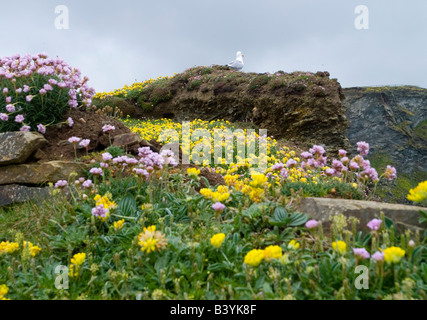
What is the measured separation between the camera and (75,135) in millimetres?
6270

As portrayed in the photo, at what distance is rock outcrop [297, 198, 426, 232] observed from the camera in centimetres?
282

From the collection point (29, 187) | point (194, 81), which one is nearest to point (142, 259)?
point (29, 187)

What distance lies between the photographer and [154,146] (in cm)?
631

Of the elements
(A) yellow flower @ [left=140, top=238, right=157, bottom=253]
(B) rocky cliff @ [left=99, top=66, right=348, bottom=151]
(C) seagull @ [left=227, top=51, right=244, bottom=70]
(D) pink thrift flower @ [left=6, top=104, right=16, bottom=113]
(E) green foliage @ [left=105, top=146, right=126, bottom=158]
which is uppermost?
(C) seagull @ [left=227, top=51, right=244, bottom=70]

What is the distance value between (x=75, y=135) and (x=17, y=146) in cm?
103

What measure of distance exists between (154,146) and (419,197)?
460 centimetres

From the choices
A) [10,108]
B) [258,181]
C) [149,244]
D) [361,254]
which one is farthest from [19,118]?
[361,254]

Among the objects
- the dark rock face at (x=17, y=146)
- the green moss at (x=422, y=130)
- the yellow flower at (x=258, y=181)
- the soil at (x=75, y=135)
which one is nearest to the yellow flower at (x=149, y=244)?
the yellow flower at (x=258, y=181)

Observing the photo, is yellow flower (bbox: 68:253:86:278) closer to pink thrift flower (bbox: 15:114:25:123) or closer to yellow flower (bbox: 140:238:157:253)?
yellow flower (bbox: 140:238:157:253)

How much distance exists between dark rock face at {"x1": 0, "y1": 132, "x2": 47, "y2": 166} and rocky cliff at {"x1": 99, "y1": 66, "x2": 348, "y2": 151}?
10093mm

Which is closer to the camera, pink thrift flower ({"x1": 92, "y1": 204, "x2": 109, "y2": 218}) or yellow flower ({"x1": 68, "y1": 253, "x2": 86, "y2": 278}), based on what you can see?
yellow flower ({"x1": 68, "y1": 253, "x2": 86, "y2": 278})

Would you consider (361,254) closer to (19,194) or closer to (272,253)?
(272,253)

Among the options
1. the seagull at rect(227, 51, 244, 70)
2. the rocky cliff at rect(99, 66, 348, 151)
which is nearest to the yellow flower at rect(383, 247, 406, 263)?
the rocky cliff at rect(99, 66, 348, 151)

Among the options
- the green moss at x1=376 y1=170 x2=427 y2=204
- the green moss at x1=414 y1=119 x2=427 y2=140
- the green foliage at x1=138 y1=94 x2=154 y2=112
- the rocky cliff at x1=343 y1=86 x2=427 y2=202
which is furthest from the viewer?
the green moss at x1=414 y1=119 x2=427 y2=140
